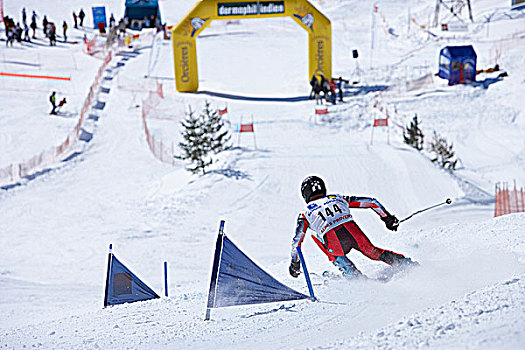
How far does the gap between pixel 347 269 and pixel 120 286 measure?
290 cm

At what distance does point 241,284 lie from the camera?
5.38 metres

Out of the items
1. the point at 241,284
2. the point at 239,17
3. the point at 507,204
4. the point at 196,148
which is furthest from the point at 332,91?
the point at 241,284

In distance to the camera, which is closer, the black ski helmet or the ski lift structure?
the black ski helmet

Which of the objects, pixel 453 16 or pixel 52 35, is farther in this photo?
pixel 453 16

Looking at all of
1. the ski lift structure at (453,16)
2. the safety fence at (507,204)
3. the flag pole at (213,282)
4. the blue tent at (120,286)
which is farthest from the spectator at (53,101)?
the ski lift structure at (453,16)

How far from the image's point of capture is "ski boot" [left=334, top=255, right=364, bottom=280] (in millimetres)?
5977

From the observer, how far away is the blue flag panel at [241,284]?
529cm

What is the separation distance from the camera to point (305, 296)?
543 centimetres

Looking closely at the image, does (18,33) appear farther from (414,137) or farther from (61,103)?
(414,137)

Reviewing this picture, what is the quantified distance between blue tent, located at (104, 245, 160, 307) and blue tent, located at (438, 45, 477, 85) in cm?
2018

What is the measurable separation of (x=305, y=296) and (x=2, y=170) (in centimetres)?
1313

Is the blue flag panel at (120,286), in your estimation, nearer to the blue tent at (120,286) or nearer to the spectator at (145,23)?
the blue tent at (120,286)

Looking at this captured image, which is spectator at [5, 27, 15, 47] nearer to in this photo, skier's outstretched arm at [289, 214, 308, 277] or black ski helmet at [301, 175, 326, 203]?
black ski helmet at [301, 175, 326, 203]

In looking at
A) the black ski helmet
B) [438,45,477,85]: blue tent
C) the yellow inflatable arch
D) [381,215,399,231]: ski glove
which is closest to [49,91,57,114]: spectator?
the yellow inflatable arch
